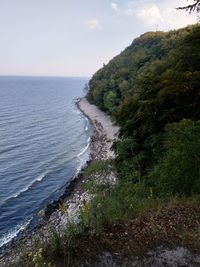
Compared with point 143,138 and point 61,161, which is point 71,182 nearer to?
point 61,161

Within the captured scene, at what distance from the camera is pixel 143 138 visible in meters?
28.4

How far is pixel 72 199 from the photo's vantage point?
3925 cm

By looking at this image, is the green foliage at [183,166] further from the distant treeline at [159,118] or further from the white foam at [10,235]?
the white foam at [10,235]

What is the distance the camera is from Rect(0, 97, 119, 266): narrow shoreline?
500 inches

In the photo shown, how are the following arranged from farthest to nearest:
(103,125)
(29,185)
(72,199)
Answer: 1. (103,125)
2. (29,185)
3. (72,199)

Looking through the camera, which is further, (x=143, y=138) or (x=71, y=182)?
(x=71, y=182)

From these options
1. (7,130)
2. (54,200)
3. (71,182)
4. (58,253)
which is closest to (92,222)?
(58,253)

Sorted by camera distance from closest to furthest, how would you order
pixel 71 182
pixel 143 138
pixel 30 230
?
1. pixel 143 138
2. pixel 30 230
3. pixel 71 182

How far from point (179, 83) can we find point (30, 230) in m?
17.2

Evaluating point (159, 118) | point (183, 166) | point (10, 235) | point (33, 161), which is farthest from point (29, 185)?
point (183, 166)

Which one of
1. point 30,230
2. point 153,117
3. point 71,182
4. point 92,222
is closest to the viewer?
point 92,222

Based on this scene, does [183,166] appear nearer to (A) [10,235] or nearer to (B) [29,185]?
(A) [10,235]

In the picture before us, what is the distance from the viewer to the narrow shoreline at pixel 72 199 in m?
12.7

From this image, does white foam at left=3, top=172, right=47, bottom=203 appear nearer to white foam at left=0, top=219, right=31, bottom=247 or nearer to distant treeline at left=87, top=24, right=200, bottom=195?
white foam at left=0, top=219, right=31, bottom=247
